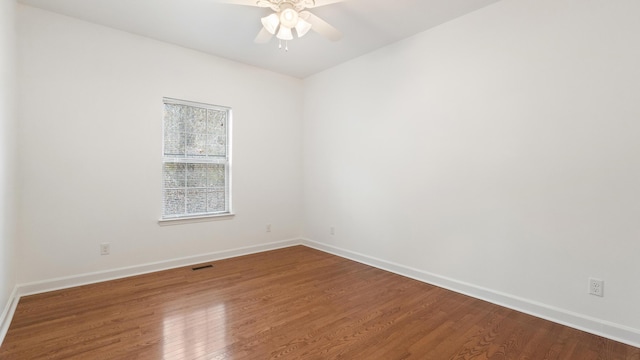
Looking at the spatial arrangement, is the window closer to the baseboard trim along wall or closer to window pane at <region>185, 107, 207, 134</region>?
window pane at <region>185, 107, 207, 134</region>

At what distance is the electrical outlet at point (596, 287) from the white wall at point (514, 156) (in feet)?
0.11

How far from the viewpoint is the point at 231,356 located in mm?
1832

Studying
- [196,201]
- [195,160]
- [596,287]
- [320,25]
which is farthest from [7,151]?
[596,287]

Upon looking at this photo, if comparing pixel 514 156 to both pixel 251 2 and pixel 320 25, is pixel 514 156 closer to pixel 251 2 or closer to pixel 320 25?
pixel 320 25

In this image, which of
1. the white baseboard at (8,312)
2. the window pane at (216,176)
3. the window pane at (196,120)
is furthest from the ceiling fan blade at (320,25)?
the white baseboard at (8,312)

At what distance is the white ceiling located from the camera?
268 cm

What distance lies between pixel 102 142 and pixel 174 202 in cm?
102

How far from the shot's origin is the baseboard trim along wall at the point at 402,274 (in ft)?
6.89

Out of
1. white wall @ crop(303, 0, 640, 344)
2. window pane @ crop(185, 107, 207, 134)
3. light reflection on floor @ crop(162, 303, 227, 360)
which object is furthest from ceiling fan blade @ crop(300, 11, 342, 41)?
light reflection on floor @ crop(162, 303, 227, 360)

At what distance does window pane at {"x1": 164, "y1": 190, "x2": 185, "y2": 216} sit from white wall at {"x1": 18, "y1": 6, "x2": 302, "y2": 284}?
168 millimetres

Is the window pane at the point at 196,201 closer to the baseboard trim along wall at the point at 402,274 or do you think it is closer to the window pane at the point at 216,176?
the window pane at the point at 216,176

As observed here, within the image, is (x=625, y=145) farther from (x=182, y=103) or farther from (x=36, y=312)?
(x=36, y=312)

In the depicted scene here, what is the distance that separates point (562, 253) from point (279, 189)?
137 inches

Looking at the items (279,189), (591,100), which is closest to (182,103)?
(279,189)
